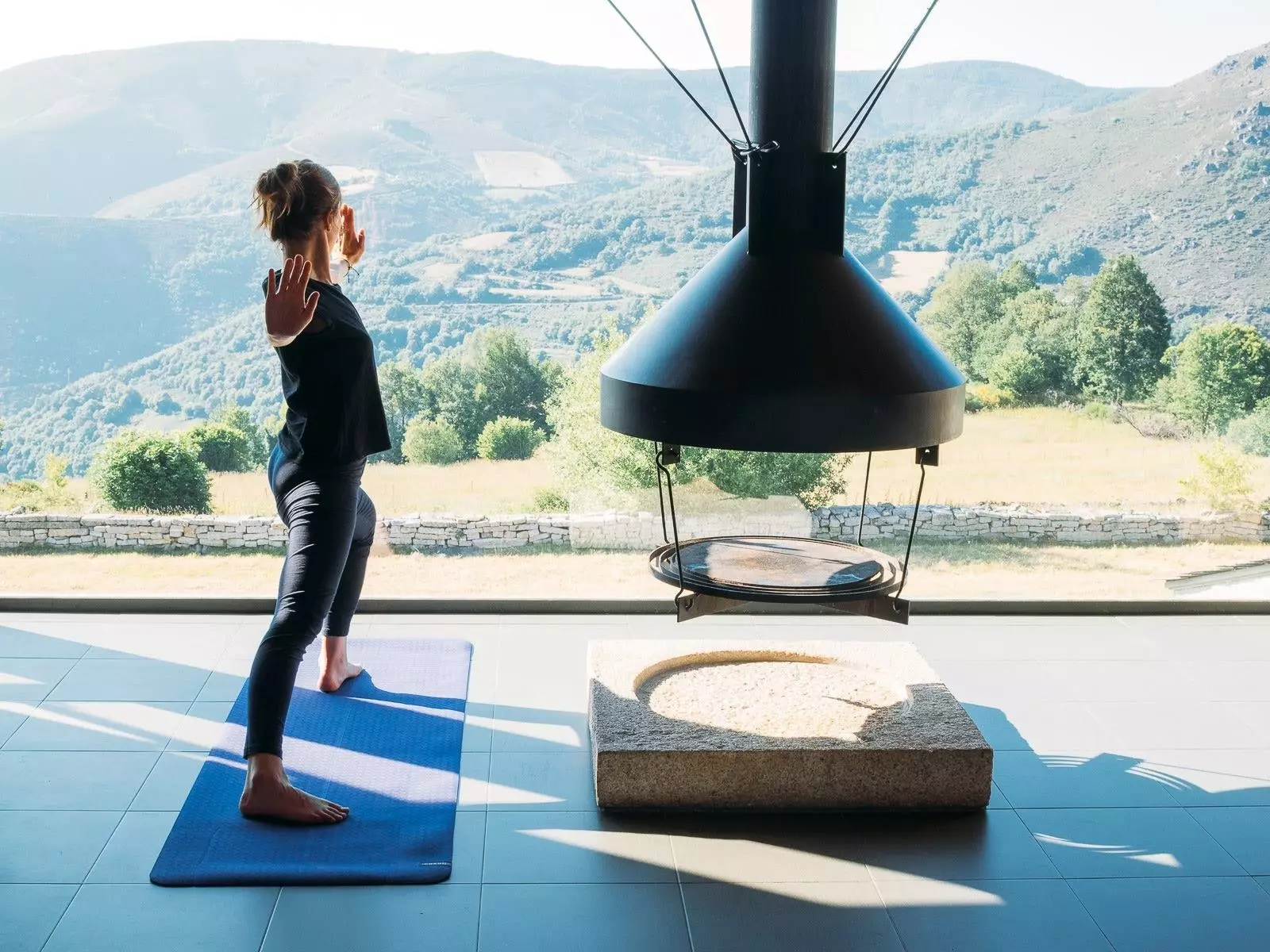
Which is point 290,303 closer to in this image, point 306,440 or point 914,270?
point 306,440

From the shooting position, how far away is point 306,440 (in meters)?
2.44

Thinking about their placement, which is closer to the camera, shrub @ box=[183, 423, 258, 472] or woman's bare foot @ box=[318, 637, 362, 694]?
woman's bare foot @ box=[318, 637, 362, 694]

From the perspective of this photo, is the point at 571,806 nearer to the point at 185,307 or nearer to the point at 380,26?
the point at 185,307

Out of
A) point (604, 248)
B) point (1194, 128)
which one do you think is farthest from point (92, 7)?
point (1194, 128)

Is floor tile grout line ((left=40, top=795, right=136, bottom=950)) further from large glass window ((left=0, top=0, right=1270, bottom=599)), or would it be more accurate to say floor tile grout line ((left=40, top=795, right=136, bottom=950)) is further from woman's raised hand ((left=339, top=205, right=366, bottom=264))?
large glass window ((left=0, top=0, right=1270, bottom=599))

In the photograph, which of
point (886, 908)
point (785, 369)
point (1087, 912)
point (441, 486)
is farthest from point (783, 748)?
point (441, 486)

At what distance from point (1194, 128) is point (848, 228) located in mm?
1311

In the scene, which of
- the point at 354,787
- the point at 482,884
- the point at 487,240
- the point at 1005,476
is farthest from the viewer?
the point at 487,240

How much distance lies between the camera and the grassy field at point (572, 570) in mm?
4262

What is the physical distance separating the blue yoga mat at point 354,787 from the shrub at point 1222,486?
280cm

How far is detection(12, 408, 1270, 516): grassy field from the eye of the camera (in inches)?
174

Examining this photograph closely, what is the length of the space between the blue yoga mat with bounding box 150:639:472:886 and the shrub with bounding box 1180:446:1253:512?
2798mm

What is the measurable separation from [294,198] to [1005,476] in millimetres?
2949

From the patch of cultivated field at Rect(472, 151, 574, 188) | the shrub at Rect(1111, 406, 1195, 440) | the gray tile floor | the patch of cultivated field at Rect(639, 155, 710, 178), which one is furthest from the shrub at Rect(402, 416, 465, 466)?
the shrub at Rect(1111, 406, 1195, 440)
